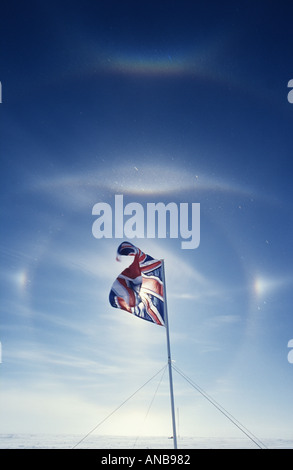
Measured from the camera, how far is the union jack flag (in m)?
15.3

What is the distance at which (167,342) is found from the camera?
13945 mm

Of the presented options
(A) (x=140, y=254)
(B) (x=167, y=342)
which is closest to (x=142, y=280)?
(A) (x=140, y=254)

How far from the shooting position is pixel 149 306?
15508mm

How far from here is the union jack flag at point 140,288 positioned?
1534 centimetres

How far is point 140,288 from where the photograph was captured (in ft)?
52.4

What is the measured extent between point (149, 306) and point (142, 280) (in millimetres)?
1322
